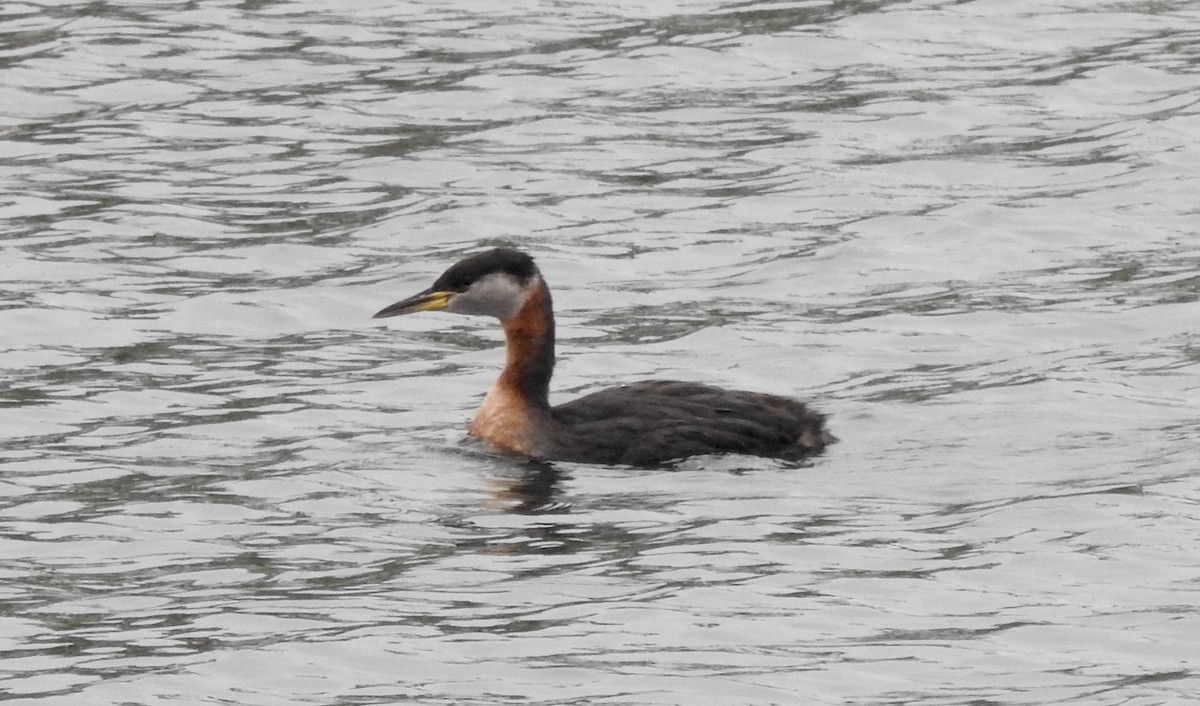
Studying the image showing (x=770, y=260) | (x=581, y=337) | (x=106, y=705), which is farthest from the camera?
(x=770, y=260)

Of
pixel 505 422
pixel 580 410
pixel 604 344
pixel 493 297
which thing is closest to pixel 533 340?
pixel 493 297

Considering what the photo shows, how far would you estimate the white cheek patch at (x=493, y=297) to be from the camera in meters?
13.4

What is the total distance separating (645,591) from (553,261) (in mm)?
6234

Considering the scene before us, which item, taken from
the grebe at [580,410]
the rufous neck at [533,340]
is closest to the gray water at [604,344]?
the grebe at [580,410]

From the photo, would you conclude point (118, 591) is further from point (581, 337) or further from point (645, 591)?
point (581, 337)

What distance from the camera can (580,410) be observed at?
42.7 ft

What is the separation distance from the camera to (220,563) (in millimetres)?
10930

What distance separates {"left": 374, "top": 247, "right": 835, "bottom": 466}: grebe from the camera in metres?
12.8

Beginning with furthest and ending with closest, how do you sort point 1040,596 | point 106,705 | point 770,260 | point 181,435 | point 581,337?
point 770,260
point 581,337
point 181,435
point 1040,596
point 106,705

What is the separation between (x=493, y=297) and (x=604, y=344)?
1.73 metres

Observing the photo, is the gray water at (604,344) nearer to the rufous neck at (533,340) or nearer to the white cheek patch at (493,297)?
the rufous neck at (533,340)

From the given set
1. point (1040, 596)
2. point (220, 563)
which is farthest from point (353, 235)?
point (1040, 596)

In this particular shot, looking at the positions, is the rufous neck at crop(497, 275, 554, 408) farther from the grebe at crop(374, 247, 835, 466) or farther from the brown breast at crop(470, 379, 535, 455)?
the brown breast at crop(470, 379, 535, 455)

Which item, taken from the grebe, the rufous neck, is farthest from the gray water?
the rufous neck
